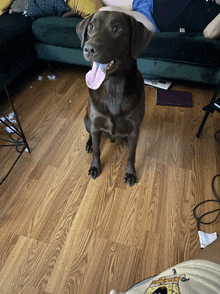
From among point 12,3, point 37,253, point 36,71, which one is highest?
point 12,3

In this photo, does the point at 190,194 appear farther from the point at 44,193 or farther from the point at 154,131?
the point at 44,193

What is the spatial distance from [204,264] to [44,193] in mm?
1108

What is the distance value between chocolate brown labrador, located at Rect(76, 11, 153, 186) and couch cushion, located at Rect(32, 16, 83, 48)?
1.05 metres

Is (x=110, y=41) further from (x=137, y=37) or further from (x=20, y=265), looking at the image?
(x=20, y=265)

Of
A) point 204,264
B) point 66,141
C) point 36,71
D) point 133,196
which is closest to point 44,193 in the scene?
point 66,141

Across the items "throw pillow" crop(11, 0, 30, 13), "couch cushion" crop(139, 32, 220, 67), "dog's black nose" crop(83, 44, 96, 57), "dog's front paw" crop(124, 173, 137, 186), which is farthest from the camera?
"throw pillow" crop(11, 0, 30, 13)

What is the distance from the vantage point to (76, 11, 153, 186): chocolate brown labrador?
0.95 meters

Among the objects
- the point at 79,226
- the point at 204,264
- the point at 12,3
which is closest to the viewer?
the point at 204,264

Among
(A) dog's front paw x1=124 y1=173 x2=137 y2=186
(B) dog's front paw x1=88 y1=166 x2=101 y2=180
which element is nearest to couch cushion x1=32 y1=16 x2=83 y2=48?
(B) dog's front paw x1=88 y1=166 x2=101 y2=180

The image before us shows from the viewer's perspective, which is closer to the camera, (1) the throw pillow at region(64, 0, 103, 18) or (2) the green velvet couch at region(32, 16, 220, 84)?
(2) the green velvet couch at region(32, 16, 220, 84)

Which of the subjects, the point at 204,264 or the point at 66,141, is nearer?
the point at 204,264

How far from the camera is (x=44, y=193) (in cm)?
138

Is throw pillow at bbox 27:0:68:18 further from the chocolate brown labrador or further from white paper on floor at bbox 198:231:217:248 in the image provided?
white paper on floor at bbox 198:231:217:248

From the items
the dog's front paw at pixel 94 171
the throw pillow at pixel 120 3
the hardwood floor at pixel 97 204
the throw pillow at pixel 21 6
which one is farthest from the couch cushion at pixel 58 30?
the dog's front paw at pixel 94 171
